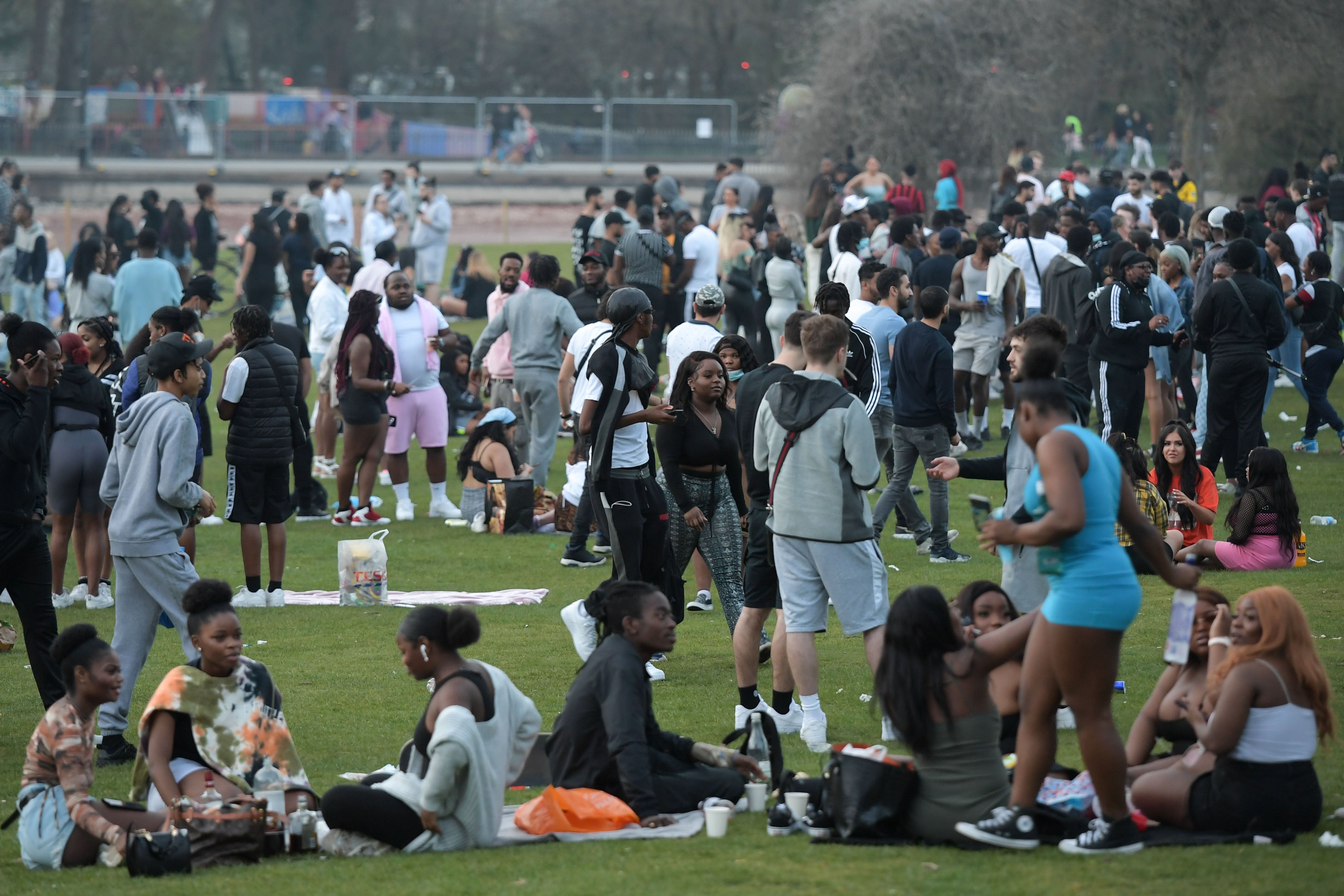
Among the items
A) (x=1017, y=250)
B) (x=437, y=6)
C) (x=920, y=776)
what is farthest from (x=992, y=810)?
(x=437, y=6)

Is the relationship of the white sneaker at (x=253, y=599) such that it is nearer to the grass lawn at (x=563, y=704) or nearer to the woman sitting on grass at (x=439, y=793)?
the grass lawn at (x=563, y=704)

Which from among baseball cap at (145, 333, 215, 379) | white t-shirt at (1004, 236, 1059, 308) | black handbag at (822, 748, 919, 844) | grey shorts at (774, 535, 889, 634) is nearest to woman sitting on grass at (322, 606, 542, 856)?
black handbag at (822, 748, 919, 844)

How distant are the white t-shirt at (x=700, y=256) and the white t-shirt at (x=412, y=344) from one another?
20.5 feet

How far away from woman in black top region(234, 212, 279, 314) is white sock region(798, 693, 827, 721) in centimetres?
1644

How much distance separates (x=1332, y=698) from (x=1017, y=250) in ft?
28.6

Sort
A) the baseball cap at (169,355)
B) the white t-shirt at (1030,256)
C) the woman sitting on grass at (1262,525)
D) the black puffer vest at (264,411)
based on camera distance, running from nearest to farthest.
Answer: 1. the baseball cap at (169,355)
2. the black puffer vest at (264,411)
3. the woman sitting on grass at (1262,525)
4. the white t-shirt at (1030,256)

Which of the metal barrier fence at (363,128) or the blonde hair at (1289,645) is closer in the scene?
the blonde hair at (1289,645)

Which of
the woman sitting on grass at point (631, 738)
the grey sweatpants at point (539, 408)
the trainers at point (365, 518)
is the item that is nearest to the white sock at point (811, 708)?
the woman sitting on grass at point (631, 738)

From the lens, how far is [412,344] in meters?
13.2

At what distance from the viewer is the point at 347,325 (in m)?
12.7

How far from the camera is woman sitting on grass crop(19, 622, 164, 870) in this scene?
5.97 meters

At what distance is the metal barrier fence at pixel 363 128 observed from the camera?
125ft

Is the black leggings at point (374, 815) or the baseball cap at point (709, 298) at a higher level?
the baseball cap at point (709, 298)

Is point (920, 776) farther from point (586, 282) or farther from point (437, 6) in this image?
point (437, 6)
